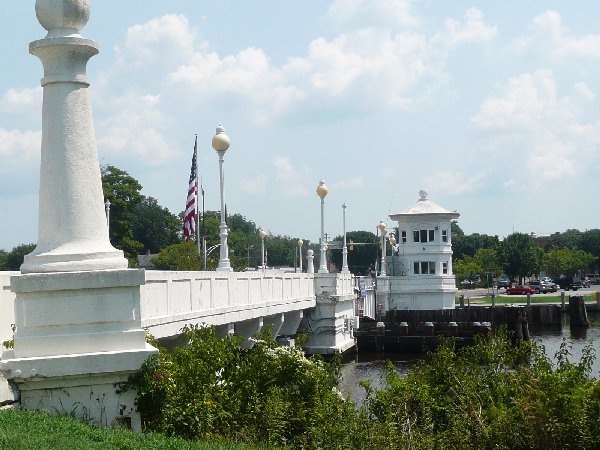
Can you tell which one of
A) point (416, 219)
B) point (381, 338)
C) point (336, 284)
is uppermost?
point (416, 219)

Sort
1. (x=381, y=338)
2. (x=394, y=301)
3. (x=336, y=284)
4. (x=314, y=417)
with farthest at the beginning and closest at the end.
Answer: (x=394, y=301) < (x=381, y=338) < (x=336, y=284) < (x=314, y=417)

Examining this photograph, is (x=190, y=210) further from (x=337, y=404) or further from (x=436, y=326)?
(x=337, y=404)

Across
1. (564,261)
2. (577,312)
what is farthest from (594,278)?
(577,312)

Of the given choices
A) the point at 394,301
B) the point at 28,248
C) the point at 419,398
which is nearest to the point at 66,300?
the point at 419,398

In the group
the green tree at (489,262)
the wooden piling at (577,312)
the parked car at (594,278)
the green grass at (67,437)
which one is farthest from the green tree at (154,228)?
the green grass at (67,437)

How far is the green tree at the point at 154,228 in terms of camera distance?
106812 mm

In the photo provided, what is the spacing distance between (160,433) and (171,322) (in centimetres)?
830

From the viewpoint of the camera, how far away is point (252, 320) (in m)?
28.2

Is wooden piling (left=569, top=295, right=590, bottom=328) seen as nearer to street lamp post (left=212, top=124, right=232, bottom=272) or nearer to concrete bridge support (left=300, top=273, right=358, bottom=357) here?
concrete bridge support (left=300, top=273, right=358, bottom=357)

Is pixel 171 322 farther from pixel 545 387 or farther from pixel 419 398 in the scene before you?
pixel 545 387

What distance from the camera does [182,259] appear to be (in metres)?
55.1

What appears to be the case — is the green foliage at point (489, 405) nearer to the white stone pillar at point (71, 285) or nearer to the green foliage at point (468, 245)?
the white stone pillar at point (71, 285)

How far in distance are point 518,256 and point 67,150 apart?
112 metres

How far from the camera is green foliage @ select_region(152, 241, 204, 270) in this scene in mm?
51916
